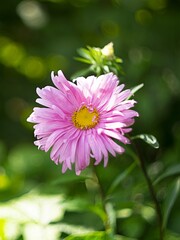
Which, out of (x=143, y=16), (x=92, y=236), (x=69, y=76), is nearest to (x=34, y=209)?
(x=92, y=236)

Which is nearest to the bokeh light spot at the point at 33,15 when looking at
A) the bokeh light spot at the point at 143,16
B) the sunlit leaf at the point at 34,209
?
the bokeh light spot at the point at 143,16

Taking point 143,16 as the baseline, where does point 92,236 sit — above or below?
below

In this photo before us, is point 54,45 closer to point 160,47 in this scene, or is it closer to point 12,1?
point 12,1

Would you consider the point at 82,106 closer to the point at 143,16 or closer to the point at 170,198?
the point at 170,198

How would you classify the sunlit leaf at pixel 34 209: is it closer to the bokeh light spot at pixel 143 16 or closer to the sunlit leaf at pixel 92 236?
the sunlit leaf at pixel 92 236

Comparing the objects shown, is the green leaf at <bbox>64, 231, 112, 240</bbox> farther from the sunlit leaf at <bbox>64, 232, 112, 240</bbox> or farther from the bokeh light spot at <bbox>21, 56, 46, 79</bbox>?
the bokeh light spot at <bbox>21, 56, 46, 79</bbox>

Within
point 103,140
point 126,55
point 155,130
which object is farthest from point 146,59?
point 103,140
